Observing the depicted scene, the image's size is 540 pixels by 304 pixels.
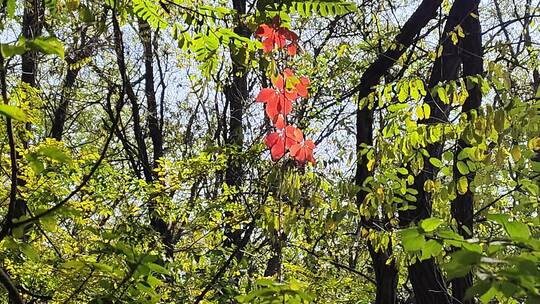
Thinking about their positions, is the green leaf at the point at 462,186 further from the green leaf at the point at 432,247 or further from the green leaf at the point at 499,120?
the green leaf at the point at 432,247

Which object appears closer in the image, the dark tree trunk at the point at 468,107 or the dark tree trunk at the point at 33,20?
the dark tree trunk at the point at 33,20

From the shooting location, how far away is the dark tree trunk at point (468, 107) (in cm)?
327

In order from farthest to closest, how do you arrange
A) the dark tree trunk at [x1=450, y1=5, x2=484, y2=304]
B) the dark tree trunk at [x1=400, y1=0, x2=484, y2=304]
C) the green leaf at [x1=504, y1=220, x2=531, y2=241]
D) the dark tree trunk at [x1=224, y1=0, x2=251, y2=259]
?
1. the dark tree trunk at [x1=224, y1=0, x2=251, y2=259]
2. the dark tree trunk at [x1=400, y1=0, x2=484, y2=304]
3. the dark tree trunk at [x1=450, y1=5, x2=484, y2=304]
4. the green leaf at [x1=504, y1=220, x2=531, y2=241]

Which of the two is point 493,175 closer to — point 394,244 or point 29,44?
point 394,244

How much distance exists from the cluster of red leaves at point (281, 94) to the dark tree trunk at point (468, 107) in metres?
1.64

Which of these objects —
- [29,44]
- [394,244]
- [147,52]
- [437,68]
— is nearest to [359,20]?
[437,68]

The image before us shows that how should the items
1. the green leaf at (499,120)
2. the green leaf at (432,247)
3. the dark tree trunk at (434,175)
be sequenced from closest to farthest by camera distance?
the green leaf at (432,247)
the green leaf at (499,120)
the dark tree trunk at (434,175)

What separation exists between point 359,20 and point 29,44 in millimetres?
5419

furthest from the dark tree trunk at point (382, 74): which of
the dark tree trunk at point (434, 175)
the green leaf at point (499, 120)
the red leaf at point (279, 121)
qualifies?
the red leaf at point (279, 121)

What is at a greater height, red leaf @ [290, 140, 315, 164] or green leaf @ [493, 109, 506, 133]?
green leaf @ [493, 109, 506, 133]

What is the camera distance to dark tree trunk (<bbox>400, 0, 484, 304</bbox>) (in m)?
3.53

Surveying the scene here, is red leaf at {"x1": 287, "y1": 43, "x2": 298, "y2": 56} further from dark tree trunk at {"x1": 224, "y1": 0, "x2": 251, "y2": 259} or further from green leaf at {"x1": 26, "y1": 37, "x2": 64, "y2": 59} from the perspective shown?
dark tree trunk at {"x1": 224, "y1": 0, "x2": 251, "y2": 259}

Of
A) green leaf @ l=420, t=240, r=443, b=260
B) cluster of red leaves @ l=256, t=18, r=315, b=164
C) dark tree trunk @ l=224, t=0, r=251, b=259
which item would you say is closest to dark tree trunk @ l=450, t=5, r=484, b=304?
dark tree trunk @ l=224, t=0, r=251, b=259

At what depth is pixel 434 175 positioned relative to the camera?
3.67 metres
